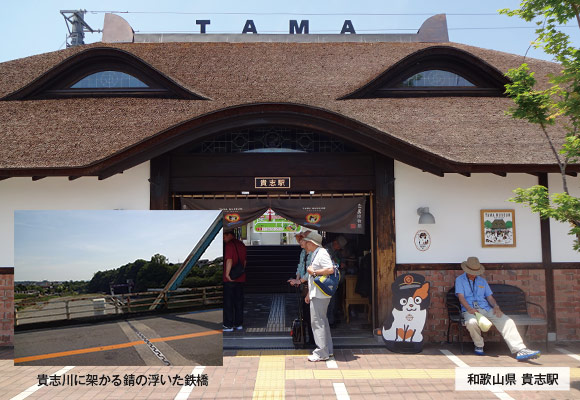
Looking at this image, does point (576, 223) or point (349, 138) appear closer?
point (576, 223)

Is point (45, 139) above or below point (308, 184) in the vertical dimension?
above

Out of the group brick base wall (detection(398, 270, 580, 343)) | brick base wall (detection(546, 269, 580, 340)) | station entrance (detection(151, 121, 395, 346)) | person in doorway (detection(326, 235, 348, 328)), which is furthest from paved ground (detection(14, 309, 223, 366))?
brick base wall (detection(546, 269, 580, 340))

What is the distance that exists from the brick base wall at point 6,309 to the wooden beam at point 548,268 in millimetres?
9449

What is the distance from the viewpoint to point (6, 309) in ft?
26.2

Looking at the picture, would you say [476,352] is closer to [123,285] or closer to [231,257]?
[231,257]

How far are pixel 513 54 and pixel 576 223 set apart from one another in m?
7.49

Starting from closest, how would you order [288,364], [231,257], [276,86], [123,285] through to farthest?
[123,285], [288,364], [231,257], [276,86]

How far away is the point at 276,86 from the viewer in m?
9.64

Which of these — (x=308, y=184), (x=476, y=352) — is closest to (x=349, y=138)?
(x=308, y=184)

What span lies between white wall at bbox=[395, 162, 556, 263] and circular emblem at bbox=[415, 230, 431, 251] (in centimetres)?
6

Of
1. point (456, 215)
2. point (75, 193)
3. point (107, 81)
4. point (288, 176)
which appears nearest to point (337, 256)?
point (288, 176)

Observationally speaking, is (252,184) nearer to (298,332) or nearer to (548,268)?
(298,332)

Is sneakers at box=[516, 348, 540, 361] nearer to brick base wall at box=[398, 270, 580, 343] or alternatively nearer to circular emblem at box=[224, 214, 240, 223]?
brick base wall at box=[398, 270, 580, 343]

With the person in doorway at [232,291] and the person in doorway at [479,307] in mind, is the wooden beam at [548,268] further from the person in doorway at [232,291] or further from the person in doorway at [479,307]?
the person in doorway at [232,291]
